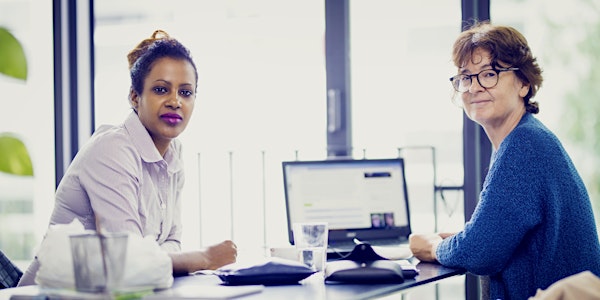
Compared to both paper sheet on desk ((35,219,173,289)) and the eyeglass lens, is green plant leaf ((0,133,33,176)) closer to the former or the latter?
paper sheet on desk ((35,219,173,289))

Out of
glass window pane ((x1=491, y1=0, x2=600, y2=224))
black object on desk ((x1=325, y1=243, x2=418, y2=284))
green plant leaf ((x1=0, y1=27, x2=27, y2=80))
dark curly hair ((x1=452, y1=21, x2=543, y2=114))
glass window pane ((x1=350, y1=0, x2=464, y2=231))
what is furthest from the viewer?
glass window pane ((x1=350, y1=0, x2=464, y2=231))

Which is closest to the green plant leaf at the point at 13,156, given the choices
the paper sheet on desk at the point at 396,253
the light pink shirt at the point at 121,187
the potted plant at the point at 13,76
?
the potted plant at the point at 13,76

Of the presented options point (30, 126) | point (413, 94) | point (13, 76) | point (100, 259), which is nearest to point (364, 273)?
point (100, 259)

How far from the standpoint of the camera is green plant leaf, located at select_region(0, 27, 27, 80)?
1086 millimetres

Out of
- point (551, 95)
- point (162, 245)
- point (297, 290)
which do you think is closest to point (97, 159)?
point (162, 245)

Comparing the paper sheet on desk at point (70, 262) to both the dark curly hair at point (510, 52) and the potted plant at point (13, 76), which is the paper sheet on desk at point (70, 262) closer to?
the potted plant at point (13, 76)

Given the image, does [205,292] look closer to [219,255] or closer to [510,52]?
[219,255]

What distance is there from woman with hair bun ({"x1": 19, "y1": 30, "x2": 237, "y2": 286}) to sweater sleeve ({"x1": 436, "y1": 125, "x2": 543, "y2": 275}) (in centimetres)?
60

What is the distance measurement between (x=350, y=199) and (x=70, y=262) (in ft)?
5.14

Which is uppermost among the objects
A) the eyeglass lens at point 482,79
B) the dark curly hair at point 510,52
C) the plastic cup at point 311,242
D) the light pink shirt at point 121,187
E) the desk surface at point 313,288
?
the dark curly hair at point 510,52

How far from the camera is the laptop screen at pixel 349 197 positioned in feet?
9.61

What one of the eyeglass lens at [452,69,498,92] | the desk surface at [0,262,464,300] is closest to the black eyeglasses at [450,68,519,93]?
the eyeglass lens at [452,69,498,92]

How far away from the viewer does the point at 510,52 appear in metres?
2.36

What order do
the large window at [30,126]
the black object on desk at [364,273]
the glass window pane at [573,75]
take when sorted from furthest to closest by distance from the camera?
the large window at [30,126]
the glass window pane at [573,75]
the black object on desk at [364,273]
